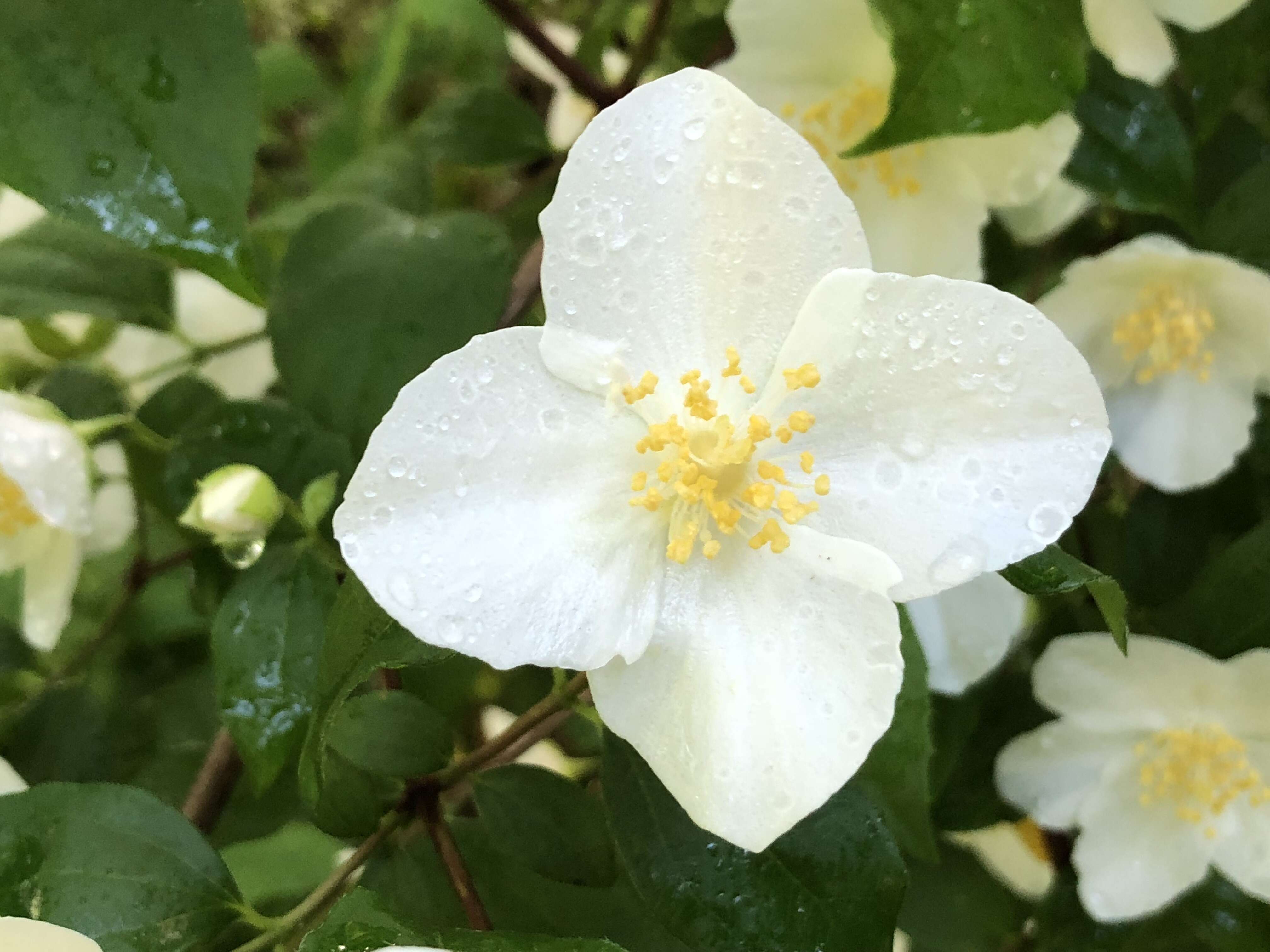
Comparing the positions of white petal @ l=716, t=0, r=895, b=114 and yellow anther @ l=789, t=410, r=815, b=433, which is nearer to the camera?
yellow anther @ l=789, t=410, r=815, b=433

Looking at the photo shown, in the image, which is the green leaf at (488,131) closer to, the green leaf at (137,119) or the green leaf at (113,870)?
the green leaf at (137,119)

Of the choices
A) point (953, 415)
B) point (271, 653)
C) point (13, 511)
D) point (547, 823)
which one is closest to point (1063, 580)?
point (953, 415)

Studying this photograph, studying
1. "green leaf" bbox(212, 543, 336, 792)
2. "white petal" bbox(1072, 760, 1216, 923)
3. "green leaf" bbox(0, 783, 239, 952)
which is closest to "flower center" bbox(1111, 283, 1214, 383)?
"white petal" bbox(1072, 760, 1216, 923)

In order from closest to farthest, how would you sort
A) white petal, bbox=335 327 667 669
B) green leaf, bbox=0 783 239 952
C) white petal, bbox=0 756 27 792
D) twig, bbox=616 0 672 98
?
white petal, bbox=335 327 667 669 < green leaf, bbox=0 783 239 952 < white petal, bbox=0 756 27 792 < twig, bbox=616 0 672 98

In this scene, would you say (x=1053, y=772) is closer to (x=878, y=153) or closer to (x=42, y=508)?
(x=878, y=153)

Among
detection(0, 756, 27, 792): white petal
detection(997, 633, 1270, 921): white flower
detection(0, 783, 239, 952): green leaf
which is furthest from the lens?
detection(997, 633, 1270, 921): white flower

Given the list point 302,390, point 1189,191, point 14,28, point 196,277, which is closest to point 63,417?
point 302,390

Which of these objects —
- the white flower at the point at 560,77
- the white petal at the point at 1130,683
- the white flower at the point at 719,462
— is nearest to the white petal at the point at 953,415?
the white flower at the point at 719,462

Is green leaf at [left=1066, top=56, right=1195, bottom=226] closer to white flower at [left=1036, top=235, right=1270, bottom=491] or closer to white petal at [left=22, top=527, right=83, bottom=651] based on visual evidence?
white flower at [left=1036, top=235, right=1270, bottom=491]
